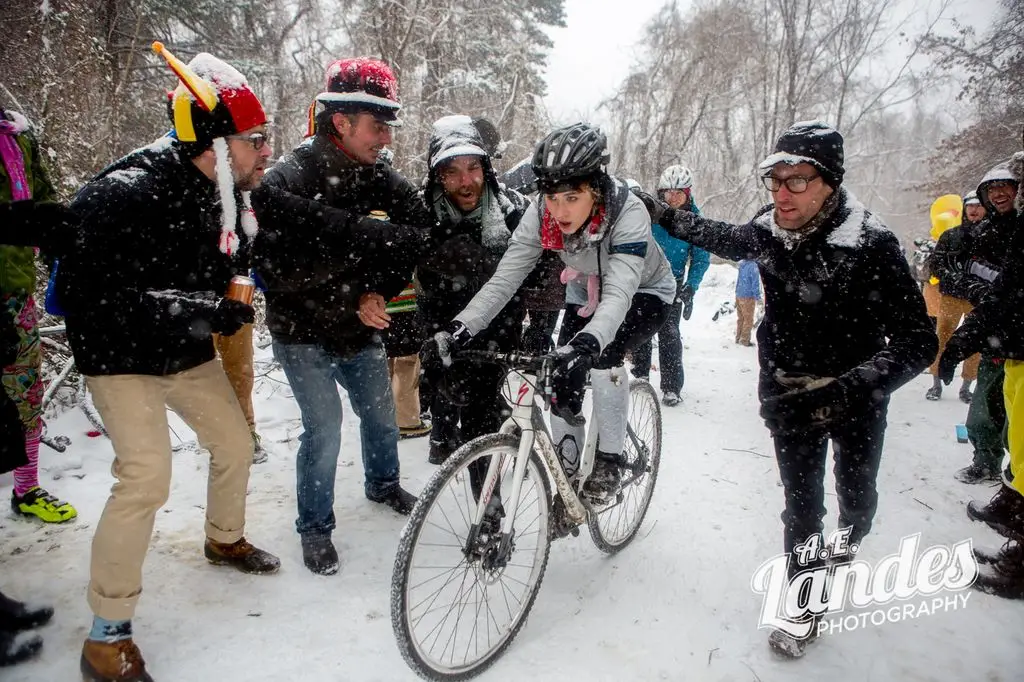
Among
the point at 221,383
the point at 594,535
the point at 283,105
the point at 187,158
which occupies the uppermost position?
the point at 283,105

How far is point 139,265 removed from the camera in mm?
2168

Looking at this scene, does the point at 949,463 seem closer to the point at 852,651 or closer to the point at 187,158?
the point at 852,651

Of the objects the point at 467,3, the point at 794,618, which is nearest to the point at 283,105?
the point at 467,3

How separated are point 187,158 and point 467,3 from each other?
15.5 m

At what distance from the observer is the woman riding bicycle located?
246 cm

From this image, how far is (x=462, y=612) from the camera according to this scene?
2703 millimetres

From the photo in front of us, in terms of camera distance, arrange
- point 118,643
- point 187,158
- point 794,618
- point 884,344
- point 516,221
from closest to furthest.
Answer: point 118,643, point 187,158, point 884,344, point 794,618, point 516,221

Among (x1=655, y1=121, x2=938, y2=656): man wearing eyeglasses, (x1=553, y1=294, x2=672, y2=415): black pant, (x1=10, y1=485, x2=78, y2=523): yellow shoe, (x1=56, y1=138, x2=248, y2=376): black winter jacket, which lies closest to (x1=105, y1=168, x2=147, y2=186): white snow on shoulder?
(x1=56, y1=138, x2=248, y2=376): black winter jacket

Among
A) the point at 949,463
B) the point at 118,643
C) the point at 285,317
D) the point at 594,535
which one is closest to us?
the point at 118,643

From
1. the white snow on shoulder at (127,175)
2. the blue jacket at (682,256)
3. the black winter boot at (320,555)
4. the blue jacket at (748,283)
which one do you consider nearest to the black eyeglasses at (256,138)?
the white snow on shoulder at (127,175)

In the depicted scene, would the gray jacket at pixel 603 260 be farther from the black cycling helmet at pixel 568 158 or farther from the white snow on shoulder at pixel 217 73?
the white snow on shoulder at pixel 217 73

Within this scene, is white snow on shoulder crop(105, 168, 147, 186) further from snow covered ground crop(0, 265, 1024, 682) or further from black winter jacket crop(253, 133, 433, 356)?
snow covered ground crop(0, 265, 1024, 682)

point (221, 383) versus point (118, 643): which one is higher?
point (221, 383)

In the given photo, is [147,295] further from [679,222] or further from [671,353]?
[671,353]
